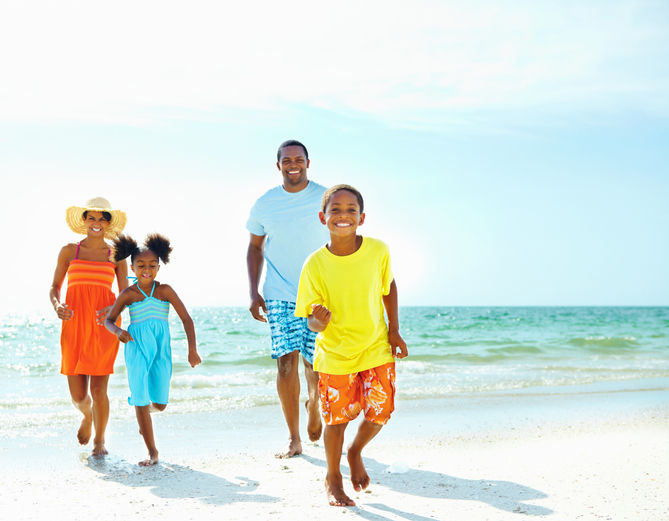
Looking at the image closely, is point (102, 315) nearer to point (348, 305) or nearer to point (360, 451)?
point (348, 305)

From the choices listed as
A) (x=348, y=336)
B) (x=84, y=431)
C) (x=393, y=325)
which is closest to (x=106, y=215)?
(x=84, y=431)

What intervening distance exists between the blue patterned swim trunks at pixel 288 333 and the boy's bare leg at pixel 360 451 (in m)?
1.24

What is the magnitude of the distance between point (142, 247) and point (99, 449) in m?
1.49

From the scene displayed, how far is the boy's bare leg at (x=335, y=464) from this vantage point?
317cm

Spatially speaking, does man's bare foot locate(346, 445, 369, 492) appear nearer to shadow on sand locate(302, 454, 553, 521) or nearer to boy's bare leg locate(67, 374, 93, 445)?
shadow on sand locate(302, 454, 553, 521)

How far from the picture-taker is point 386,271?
328 cm

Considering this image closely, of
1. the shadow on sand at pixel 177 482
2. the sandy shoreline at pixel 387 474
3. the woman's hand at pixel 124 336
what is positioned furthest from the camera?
the woman's hand at pixel 124 336

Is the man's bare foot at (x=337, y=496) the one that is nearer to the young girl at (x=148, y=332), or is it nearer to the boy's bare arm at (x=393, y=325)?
the boy's bare arm at (x=393, y=325)

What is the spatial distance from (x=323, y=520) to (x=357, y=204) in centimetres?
156

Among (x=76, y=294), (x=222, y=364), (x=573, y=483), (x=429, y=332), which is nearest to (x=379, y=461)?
(x=573, y=483)

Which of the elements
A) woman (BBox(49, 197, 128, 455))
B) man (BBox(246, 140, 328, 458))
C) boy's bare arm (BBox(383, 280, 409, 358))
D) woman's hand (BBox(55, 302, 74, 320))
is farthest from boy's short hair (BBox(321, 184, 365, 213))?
woman's hand (BBox(55, 302, 74, 320))

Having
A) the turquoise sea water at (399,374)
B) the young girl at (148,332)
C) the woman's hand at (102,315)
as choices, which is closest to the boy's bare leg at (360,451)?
the young girl at (148,332)

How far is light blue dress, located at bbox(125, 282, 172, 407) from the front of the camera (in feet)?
→ 13.8

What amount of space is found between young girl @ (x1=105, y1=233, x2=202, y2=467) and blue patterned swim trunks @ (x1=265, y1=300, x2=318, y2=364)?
60 centimetres
